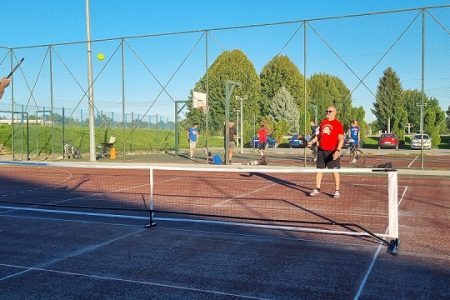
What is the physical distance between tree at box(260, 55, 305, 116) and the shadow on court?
168 ft

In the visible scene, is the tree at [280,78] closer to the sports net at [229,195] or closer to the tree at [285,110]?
the tree at [285,110]

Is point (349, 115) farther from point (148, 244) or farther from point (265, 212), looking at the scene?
point (148, 244)

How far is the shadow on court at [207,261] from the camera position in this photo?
4.73 m

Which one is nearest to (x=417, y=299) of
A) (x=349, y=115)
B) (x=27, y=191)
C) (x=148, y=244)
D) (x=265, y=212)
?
(x=148, y=244)

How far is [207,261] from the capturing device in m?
5.77

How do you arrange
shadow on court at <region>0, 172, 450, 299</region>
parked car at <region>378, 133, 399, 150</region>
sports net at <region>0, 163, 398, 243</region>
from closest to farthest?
shadow on court at <region>0, 172, 450, 299</region>
sports net at <region>0, 163, 398, 243</region>
parked car at <region>378, 133, 399, 150</region>

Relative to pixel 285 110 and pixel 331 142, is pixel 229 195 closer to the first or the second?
pixel 331 142

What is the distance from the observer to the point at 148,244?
666 cm

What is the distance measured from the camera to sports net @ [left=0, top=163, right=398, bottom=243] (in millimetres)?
7918

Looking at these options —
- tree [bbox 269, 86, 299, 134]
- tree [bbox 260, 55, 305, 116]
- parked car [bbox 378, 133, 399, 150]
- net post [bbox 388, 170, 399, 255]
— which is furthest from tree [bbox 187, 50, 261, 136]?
net post [bbox 388, 170, 399, 255]

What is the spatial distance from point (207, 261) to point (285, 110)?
149 ft

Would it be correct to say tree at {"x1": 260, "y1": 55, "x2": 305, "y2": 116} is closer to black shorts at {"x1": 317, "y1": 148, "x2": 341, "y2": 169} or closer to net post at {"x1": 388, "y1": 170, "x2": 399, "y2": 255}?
black shorts at {"x1": 317, "y1": 148, "x2": 341, "y2": 169}

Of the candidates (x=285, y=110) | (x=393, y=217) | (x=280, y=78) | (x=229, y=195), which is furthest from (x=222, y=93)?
(x=393, y=217)

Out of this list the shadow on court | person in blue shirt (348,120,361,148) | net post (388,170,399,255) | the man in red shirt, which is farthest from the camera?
person in blue shirt (348,120,361,148)
